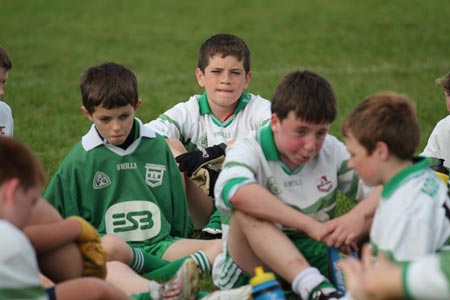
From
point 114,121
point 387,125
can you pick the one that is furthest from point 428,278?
point 114,121

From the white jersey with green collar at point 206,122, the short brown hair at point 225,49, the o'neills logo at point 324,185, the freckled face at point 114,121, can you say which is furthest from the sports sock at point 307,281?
the short brown hair at point 225,49

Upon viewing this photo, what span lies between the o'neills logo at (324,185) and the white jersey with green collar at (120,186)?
120 cm

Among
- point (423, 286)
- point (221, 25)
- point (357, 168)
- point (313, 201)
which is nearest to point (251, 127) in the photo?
point (313, 201)

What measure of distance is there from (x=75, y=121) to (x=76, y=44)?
5415 millimetres

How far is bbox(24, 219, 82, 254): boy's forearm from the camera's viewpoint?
4.40m

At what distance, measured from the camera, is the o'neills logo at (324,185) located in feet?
17.1

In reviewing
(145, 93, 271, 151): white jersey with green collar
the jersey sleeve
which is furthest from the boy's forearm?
(145, 93, 271, 151): white jersey with green collar

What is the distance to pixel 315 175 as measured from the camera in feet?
17.1

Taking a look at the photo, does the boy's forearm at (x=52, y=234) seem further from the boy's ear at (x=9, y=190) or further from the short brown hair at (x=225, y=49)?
the short brown hair at (x=225, y=49)

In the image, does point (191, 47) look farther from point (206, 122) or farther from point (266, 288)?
point (266, 288)

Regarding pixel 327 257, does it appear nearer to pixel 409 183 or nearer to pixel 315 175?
pixel 315 175

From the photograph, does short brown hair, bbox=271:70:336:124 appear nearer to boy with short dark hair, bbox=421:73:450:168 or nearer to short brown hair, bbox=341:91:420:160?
short brown hair, bbox=341:91:420:160

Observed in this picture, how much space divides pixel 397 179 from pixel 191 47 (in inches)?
436

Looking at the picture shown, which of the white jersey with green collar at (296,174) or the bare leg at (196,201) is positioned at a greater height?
the white jersey with green collar at (296,174)
